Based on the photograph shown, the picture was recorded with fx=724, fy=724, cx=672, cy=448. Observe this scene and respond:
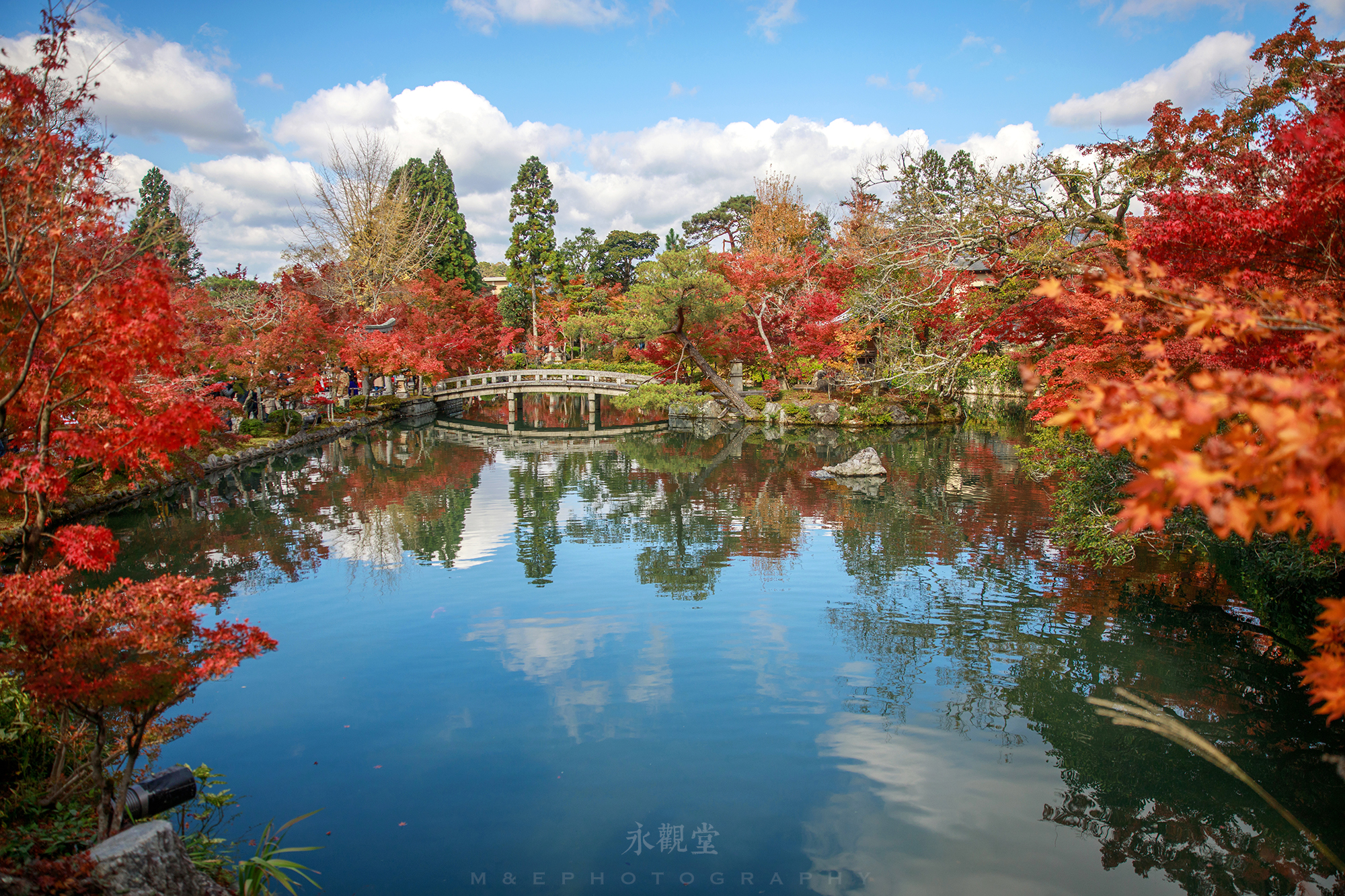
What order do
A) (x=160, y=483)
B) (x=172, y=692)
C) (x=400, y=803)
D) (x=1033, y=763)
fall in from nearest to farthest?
1. (x=172, y=692)
2. (x=400, y=803)
3. (x=1033, y=763)
4. (x=160, y=483)

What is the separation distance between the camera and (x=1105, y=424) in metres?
1.89

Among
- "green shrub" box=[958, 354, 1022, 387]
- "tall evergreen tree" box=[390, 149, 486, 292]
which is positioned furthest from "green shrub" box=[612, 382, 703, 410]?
"tall evergreen tree" box=[390, 149, 486, 292]

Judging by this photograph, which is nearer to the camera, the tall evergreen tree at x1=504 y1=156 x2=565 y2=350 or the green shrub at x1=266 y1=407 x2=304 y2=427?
the green shrub at x1=266 y1=407 x2=304 y2=427

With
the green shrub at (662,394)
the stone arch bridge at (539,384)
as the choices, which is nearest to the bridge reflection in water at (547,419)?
the stone arch bridge at (539,384)

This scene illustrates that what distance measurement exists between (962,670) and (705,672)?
2.22m

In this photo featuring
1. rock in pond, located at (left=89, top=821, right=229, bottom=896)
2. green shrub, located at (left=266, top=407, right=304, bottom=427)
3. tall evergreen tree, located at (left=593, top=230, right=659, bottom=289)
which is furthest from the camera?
tall evergreen tree, located at (left=593, top=230, right=659, bottom=289)

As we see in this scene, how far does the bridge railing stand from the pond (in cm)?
1393

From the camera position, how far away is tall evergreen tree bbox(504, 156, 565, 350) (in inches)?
1431

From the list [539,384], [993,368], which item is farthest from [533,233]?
[993,368]

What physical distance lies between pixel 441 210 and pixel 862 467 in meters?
23.7

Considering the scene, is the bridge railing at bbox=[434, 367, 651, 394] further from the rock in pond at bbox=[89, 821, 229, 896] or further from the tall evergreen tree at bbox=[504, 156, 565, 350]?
the rock in pond at bbox=[89, 821, 229, 896]

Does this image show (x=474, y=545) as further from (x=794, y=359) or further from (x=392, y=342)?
(x=794, y=359)

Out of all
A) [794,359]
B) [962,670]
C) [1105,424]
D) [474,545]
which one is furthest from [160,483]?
[794,359]

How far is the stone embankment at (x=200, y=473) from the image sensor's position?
10.5 m
